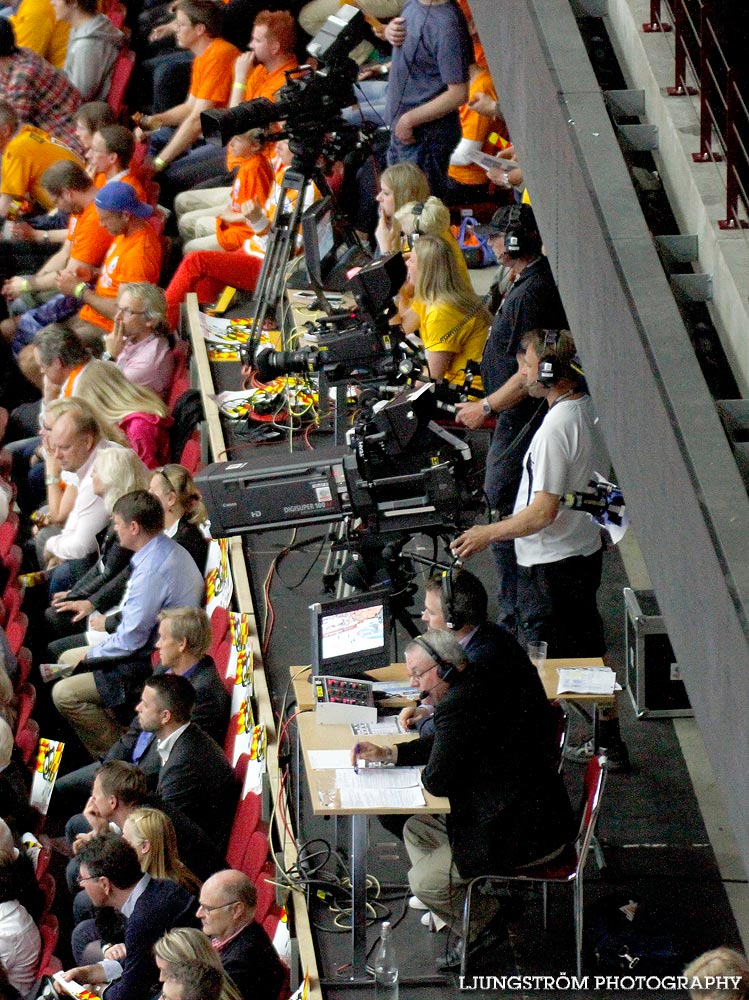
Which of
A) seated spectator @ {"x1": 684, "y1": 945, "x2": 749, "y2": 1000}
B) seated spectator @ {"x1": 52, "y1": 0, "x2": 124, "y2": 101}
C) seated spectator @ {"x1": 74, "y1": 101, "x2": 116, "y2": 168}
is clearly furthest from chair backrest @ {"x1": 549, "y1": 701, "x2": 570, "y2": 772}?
seated spectator @ {"x1": 52, "y1": 0, "x2": 124, "y2": 101}

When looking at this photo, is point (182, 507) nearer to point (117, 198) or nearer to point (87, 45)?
point (117, 198)

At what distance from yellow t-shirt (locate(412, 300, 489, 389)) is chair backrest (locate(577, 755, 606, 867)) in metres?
1.95

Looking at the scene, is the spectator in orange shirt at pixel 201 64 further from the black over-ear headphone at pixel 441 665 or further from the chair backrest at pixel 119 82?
the black over-ear headphone at pixel 441 665

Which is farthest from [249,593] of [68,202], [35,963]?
[68,202]

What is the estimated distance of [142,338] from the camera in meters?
7.59

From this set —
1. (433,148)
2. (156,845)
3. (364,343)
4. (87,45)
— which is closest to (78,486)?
A: (364,343)

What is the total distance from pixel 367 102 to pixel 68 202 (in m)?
1.70

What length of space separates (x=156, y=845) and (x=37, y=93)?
611 centimetres


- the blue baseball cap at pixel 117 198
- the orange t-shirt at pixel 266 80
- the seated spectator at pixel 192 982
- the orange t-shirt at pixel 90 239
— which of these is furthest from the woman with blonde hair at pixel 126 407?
the seated spectator at pixel 192 982

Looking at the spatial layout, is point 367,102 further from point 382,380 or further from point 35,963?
point 35,963

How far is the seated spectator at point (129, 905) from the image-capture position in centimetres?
432

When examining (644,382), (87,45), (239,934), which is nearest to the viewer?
(644,382)

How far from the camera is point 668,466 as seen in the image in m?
3.91

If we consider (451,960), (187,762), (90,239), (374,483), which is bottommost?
(451,960)
